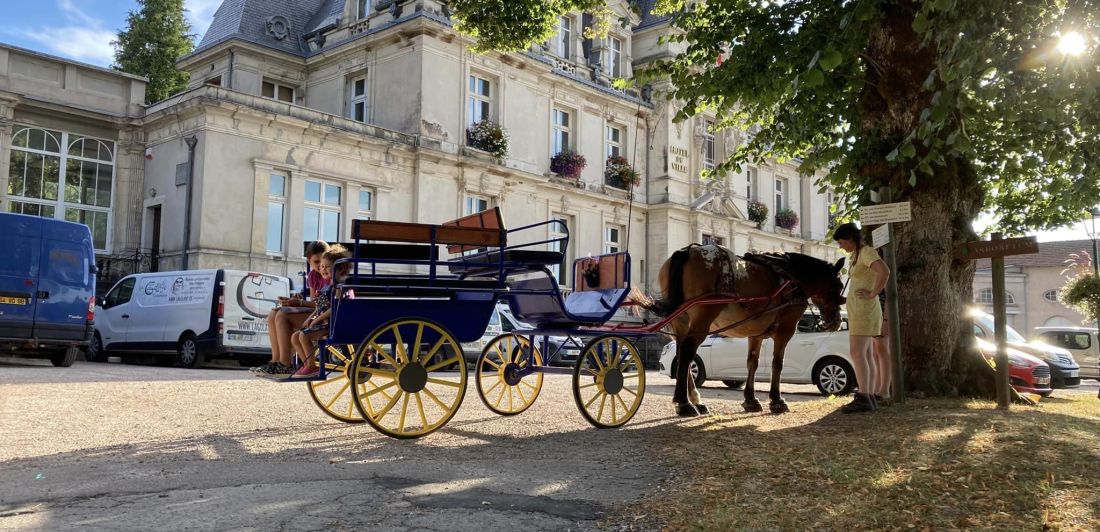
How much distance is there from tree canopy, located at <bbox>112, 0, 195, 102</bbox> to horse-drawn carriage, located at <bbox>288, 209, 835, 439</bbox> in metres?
27.9

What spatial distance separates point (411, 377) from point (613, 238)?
82.7 feet

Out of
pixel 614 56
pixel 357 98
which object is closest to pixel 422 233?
pixel 357 98

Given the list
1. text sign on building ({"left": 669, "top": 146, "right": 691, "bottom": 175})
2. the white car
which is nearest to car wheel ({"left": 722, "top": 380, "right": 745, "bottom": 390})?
the white car

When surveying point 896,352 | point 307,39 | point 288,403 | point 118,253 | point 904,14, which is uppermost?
point 307,39

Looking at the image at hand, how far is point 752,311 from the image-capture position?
8859mm

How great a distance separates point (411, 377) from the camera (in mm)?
6730

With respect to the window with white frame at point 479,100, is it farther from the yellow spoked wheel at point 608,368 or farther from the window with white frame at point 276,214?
the yellow spoked wheel at point 608,368

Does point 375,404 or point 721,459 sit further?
point 375,404

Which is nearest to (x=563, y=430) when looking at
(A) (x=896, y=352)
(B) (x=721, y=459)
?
(B) (x=721, y=459)

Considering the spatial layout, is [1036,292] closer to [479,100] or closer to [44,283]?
[479,100]

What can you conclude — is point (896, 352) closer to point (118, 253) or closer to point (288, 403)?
point (288, 403)

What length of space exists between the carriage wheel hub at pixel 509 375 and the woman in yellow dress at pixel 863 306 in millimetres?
3089

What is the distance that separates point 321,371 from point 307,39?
23.9m

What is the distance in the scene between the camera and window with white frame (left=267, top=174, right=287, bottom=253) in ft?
72.7
